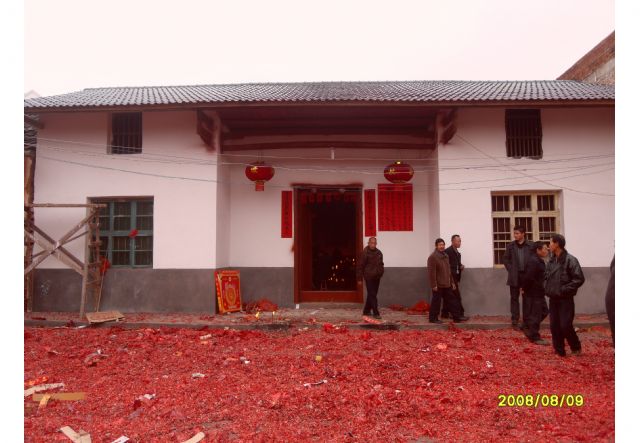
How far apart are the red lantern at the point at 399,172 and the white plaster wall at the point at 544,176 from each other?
2.27ft

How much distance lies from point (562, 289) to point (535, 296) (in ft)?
4.51

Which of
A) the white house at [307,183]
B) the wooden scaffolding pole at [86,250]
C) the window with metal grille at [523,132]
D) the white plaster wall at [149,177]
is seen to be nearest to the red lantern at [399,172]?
the white house at [307,183]

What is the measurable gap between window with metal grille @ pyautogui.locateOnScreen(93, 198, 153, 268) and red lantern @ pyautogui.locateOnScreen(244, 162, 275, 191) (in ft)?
7.42

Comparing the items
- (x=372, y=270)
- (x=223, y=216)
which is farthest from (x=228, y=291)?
(x=372, y=270)

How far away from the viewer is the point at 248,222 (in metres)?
10.5

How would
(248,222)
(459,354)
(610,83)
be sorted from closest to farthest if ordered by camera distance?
(459,354) < (248,222) < (610,83)

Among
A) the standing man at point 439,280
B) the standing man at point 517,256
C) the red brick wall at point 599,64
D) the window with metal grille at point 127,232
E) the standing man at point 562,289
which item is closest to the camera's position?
the standing man at point 562,289

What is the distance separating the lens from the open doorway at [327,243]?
34.6 ft

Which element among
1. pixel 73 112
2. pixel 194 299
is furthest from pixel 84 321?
pixel 73 112

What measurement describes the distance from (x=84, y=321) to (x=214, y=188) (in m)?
3.60

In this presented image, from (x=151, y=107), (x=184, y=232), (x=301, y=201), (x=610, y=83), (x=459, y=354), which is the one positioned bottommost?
(x=459, y=354)

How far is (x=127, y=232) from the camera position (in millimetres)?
9891

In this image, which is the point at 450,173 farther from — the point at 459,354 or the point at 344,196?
the point at 459,354
